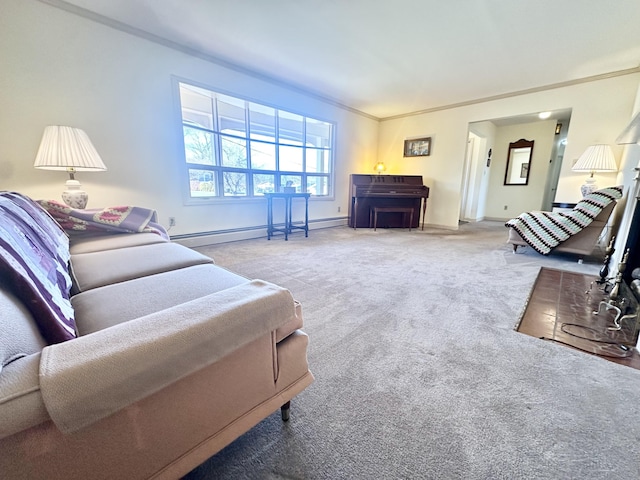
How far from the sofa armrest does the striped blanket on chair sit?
11.6ft

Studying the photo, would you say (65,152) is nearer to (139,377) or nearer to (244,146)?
(244,146)

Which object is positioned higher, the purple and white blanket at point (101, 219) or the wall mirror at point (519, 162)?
the wall mirror at point (519, 162)

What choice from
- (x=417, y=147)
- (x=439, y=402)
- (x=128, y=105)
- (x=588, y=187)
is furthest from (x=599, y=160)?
(x=128, y=105)

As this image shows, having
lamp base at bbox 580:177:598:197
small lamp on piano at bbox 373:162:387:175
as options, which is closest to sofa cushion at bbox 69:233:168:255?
small lamp on piano at bbox 373:162:387:175

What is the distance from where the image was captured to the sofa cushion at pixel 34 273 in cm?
63

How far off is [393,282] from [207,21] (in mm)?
3016

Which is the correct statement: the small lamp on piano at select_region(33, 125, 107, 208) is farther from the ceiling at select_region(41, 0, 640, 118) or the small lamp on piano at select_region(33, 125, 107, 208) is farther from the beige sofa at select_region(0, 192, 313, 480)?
the beige sofa at select_region(0, 192, 313, 480)

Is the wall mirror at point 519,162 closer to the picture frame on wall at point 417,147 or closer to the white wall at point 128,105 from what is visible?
the white wall at point 128,105

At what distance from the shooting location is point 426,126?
535 centimetres

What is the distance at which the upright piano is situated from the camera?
5.11m

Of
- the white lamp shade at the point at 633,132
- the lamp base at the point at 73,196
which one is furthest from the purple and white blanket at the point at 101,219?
the white lamp shade at the point at 633,132

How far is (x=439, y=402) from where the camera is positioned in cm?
105

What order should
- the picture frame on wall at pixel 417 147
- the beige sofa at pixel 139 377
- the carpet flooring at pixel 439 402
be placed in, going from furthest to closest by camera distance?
1. the picture frame on wall at pixel 417 147
2. the carpet flooring at pixel 439 402
3. the beige sofa at pixel 139 377

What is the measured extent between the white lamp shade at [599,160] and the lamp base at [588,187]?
0.71 ft
